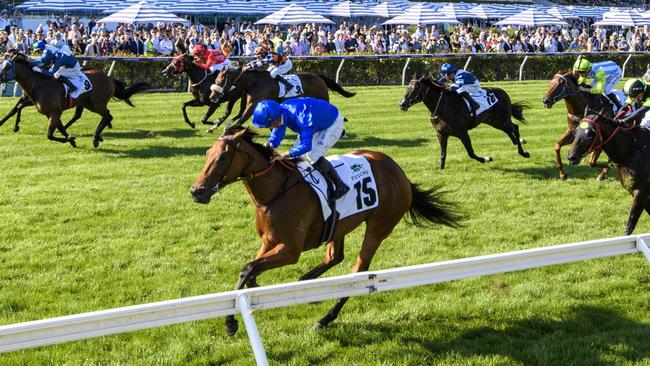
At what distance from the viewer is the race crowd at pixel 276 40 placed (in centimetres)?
2147

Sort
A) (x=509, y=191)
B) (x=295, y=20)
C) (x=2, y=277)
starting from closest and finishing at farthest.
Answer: (x=2, y=277)
(x=509, y=191)
(x=295, y=20)

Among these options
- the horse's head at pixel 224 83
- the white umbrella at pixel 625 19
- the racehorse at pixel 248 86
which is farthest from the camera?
the white umbrella at pixel 625 19

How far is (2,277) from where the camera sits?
20.4 feet

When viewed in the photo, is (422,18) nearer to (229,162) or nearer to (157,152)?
(157,152)

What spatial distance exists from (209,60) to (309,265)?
27.4 feet

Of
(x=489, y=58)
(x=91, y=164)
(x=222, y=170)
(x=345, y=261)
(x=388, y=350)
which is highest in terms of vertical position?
(x=222, y=170)

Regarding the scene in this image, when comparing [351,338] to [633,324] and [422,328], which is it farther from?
[633,324]

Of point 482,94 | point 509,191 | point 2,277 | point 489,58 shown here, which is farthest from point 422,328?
point 489,58

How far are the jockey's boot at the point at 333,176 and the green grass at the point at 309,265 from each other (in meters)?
0.90

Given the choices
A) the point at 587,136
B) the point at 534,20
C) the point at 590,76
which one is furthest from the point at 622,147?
the point at 534,20

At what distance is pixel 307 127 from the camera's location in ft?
17.5

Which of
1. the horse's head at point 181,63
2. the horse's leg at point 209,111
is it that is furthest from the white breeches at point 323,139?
the horse's head at point 181,63

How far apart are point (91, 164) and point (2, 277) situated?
15.5 ft

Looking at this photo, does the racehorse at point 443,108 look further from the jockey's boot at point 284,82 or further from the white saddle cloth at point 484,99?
the jockey's boot at point 284,82
